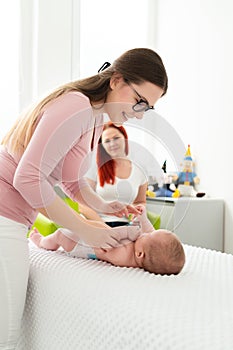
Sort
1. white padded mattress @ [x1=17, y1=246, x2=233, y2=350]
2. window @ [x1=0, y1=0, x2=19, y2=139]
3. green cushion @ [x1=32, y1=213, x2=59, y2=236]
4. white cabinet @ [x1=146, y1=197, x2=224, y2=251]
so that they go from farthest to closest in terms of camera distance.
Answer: white cabinet @ [x1=146, y1=197, x2=224, y2=251] < window @ [x1=0, y1=0, x2=19, y2=139] < green cushion @ [x1=32, y1=213, x2=59, y2=236] < white padded mattress @ [x1=17, y1=246, x2=233, y2=350]

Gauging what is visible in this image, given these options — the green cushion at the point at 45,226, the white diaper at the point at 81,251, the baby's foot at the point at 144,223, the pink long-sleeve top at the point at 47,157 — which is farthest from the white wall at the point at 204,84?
the pink long-sleeve top at the point at 47,157

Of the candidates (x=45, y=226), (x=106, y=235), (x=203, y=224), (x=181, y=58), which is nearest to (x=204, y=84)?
(x=181, y=58)

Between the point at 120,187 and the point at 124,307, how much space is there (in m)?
0.49

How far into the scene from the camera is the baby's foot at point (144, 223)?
4.35 ft

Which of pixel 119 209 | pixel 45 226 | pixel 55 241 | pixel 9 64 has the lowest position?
pixel 45 226

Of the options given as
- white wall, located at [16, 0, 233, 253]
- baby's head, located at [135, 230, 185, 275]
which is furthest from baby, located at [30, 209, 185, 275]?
white wall, located at [16, 0, 233, 253]

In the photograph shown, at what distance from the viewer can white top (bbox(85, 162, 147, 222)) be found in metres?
1.32

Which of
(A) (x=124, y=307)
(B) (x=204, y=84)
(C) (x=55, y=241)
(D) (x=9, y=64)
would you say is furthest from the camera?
Answer: (B) (x=204, y=84)

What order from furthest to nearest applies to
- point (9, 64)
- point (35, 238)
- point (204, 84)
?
point (204, 84), point (9, 64), point (35, 238)

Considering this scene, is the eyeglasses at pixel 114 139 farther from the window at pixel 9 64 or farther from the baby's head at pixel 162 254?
the window at pixel 9 64

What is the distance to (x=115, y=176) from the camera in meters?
1.30

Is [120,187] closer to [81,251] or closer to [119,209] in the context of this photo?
[119,209]

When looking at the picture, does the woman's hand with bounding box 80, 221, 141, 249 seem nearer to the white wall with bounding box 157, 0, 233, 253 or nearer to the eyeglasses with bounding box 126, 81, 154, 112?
the eyeglasses with bounding box 126, 81, 154, 112

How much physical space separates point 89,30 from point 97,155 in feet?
6.71
